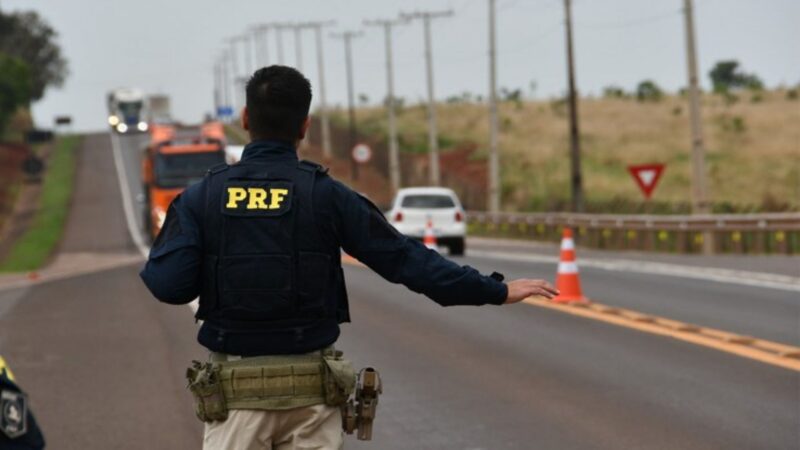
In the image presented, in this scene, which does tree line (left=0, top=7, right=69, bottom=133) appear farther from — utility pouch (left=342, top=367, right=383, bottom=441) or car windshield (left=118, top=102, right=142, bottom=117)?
utility pouch (left=342, top=367, right=383, bottom=441)

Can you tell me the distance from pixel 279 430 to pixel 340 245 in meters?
0.61

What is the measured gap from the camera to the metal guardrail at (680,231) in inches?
1432

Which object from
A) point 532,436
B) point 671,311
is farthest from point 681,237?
point 532,436

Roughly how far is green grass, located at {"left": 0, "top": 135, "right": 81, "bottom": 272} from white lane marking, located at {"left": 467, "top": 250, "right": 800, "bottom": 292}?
18544mm

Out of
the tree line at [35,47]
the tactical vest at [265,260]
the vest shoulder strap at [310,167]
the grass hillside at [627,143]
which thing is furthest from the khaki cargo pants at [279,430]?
the tree line at [35,47]

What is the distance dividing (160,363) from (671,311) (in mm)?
6534

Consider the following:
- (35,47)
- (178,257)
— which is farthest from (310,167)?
(35,47)

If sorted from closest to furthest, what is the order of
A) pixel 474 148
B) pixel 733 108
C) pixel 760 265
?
1. pixel 760 265
2. pixel 474 148
3. pixel 733 108

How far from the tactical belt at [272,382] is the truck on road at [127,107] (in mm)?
92666

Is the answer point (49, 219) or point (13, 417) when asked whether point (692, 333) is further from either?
point (49, 219)

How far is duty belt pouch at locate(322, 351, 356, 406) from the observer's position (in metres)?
5.20

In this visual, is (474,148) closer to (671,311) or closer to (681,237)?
(681,237)

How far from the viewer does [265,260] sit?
203 inches

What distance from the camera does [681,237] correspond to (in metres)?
40.9
